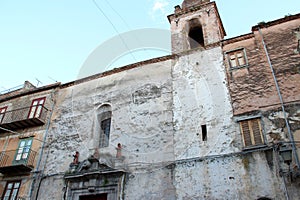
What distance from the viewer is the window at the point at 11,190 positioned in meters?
13.4

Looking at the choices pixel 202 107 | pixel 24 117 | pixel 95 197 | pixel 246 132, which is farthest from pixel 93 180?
pixel 246 132

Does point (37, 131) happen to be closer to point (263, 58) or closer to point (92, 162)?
point (92, 162)

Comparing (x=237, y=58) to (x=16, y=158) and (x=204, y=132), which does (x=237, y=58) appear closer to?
(x=204, y=132)

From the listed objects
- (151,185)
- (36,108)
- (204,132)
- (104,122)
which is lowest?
(151,185)

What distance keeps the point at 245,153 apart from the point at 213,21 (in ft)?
27.2

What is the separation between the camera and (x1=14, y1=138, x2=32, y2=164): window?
14.4m

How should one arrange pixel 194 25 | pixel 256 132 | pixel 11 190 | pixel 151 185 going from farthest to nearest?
pixel 194 25 < pixel 11 190 < pixel 151 185 < pixel 256 132

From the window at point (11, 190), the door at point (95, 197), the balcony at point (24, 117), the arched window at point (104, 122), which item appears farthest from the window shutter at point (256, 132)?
the window at point (11, 190)

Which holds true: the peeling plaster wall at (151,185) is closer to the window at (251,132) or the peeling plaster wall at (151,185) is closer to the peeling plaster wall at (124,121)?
the peeling plaster wall at (124,121)

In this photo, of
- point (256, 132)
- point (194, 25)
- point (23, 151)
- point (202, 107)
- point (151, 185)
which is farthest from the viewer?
point (194, 25)

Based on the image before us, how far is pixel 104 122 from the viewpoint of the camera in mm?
14672

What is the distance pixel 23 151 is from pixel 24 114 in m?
2.56

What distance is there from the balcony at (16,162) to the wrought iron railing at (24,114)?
6.59 feet

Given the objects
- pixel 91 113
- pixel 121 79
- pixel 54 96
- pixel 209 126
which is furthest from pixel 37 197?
pixel 209 126
